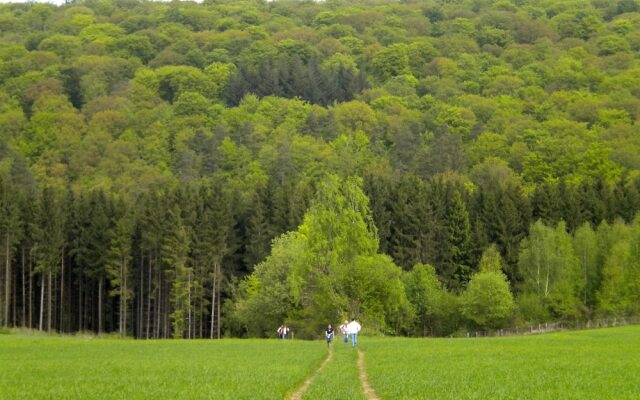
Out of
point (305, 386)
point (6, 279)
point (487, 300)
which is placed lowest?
point (305, 386)

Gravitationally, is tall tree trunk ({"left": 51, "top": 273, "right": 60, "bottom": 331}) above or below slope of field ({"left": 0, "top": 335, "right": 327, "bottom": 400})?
above

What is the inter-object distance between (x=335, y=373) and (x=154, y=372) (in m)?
8.42

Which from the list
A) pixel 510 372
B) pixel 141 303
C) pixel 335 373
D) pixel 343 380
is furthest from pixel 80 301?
pixel 510 372

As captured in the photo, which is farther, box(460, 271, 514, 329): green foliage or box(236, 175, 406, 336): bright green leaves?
box(460, 271, 514, 329): green foliage

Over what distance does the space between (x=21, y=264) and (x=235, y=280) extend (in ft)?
94.7

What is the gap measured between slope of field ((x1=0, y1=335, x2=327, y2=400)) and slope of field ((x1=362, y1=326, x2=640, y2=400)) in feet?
14.7

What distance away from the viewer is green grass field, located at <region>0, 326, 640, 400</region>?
33.8 m

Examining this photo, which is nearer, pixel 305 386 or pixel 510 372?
pixel 305 386

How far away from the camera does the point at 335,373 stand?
44.5 metres

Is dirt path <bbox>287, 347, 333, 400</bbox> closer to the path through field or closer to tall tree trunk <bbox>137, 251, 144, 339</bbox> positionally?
the path through field

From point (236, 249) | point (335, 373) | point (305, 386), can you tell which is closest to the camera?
point (305, 386)

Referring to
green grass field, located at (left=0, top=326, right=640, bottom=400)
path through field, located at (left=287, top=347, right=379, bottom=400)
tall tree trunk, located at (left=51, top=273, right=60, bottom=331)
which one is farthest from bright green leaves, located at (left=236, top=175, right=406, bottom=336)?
path through field, located at (left=287, top=347, right=379, bottom=400)

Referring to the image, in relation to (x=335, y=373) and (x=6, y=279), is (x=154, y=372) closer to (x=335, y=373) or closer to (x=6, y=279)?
(x=335, y=373)

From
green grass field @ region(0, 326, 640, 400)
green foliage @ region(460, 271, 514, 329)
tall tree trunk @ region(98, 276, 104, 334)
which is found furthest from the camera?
tall tree trunk @ region(98, 276, 104, 334)
